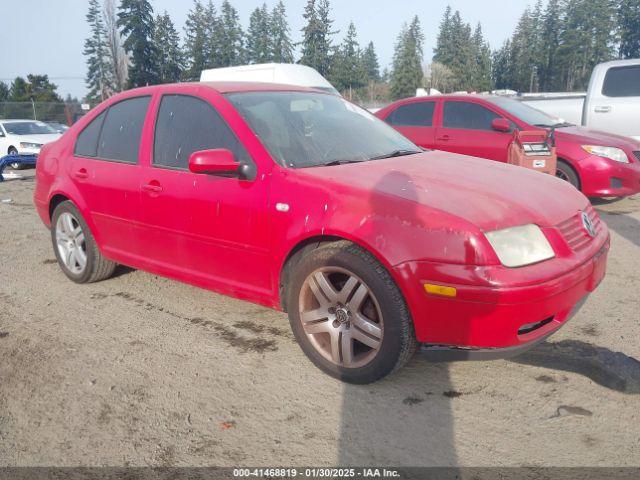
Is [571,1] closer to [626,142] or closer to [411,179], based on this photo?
[626,142]

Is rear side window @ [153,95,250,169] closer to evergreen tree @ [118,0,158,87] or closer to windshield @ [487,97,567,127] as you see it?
windshield @ [487,97,567,127]

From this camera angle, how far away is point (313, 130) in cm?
354

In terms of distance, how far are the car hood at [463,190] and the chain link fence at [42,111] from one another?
29945mm

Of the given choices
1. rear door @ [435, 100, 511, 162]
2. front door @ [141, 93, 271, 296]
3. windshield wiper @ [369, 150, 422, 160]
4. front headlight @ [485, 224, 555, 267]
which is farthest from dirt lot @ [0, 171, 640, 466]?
rear door @ [435, 100, 511, 162]

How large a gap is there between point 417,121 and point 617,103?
11.0ft

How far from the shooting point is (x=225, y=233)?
10.7ft

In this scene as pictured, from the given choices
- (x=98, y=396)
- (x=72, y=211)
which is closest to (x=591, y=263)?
(x=98, y=396)

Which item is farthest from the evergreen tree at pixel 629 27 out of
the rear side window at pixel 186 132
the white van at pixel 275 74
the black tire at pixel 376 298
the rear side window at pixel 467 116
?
the black tire at pixel 376 298

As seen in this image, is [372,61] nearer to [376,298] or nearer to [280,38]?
[280,38]

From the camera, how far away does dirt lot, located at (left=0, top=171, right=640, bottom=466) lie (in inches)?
93.0

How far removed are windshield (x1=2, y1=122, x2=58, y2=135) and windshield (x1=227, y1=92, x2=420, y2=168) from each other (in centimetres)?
1498

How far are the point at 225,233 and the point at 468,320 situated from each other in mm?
1535

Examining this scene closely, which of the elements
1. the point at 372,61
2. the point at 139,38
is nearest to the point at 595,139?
the point at 139,38

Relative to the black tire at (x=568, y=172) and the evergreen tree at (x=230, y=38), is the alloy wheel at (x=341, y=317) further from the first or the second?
the evergreen tree at (x=230, y=38)
